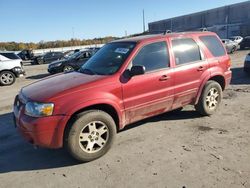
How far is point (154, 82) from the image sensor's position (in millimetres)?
4965

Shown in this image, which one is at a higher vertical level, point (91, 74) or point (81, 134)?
point (91, 74)

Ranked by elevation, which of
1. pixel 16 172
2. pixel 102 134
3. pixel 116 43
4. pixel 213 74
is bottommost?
pixel 16 172

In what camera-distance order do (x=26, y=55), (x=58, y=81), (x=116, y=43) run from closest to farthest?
(x=58, y=81), (x=116, y=43), (x=26, y=55)

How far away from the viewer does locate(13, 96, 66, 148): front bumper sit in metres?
3.96

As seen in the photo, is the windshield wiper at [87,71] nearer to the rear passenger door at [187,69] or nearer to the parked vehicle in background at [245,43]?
the rear passenger door at [187,69]

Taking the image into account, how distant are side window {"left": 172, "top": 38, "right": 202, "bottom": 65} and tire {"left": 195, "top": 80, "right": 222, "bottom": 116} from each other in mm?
689

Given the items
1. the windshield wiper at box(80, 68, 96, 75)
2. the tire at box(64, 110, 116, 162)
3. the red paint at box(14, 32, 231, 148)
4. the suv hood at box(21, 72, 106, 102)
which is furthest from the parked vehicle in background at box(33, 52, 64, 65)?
the tire at box(64, 110, 116, 162)

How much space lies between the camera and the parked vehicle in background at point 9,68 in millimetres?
13516

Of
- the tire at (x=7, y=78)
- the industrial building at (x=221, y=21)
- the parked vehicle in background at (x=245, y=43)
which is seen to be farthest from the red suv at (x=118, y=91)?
the industrial building at (x=221, y=21)

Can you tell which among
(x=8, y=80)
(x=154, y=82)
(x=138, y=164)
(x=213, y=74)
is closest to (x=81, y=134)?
(x=138, y=164)

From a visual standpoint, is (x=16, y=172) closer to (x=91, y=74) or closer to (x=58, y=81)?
(x=58, y=81)

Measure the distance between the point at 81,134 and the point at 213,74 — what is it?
3.29 meters

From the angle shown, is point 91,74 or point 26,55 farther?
point 26,55

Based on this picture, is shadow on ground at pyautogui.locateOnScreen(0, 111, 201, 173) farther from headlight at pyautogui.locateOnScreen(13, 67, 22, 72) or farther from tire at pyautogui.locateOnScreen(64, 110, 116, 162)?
headlight at pyautogui.locateOnScreen(13, 67, 22, 72)
